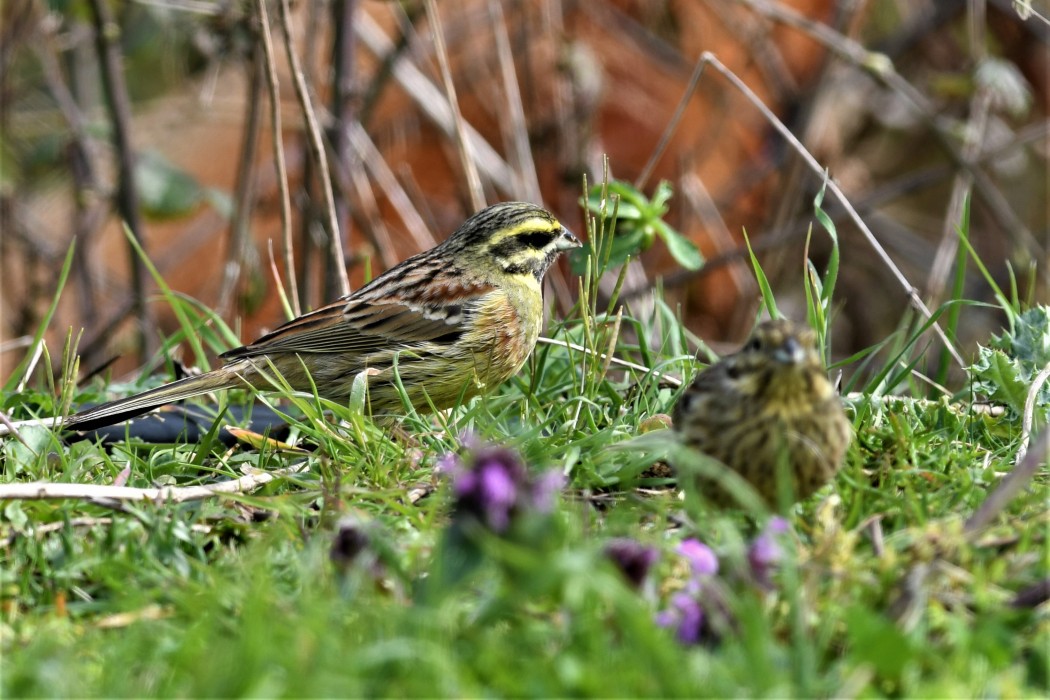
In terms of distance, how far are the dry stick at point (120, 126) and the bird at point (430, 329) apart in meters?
2.20

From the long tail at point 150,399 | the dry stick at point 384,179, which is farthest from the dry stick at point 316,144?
the dry stick at point 384,179

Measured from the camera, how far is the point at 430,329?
5418mm

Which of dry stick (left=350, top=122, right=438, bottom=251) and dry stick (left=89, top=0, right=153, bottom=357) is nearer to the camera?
dry stick (left=89, top=0, right=153, bottom=357)

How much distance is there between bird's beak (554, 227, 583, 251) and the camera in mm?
5605

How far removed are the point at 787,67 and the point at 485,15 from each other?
117 inches

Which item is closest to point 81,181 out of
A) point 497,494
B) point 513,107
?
point 513,107

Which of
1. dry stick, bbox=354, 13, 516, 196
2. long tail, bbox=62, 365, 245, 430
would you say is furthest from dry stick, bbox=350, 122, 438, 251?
long tail, bbox=62, 365, 245, 430

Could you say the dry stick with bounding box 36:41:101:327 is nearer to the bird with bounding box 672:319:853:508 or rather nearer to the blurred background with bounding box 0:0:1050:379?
the blurred background with bounding box 0:0:1050:379

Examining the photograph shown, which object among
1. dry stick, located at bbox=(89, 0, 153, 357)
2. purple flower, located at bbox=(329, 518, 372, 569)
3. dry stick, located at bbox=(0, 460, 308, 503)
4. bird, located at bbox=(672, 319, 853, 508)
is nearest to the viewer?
purple flower, located at bbox=(329, 518, 372, 569)

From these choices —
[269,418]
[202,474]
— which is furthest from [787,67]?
[202,474]

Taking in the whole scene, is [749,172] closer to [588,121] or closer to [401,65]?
[588,121]

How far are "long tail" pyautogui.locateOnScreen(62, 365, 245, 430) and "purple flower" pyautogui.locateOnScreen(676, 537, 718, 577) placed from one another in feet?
7.59

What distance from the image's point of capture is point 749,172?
11016mm

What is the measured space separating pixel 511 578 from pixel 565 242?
133 inches
